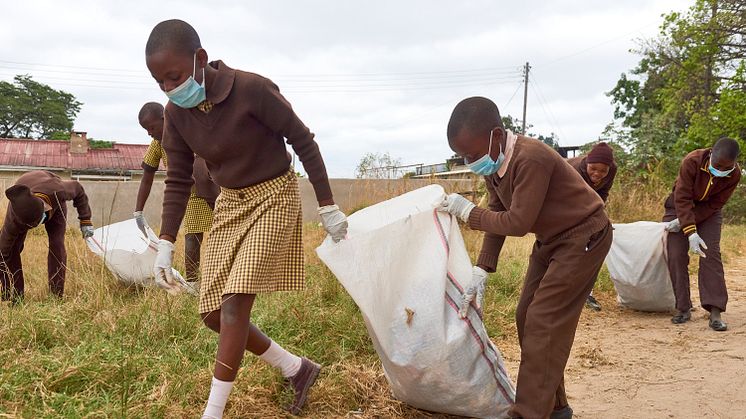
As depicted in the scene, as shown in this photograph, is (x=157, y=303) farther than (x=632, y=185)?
No

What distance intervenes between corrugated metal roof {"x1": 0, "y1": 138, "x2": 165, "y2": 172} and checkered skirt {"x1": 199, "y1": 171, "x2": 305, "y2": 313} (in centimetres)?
2547

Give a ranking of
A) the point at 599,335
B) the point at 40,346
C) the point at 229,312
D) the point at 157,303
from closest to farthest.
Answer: the point at 229,312
the point at 40,346
the point at 157,303
the point at 599,335

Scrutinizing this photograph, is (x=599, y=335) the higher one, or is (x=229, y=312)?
(x=229, y=312)

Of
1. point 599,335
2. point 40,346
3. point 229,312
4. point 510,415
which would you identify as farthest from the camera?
point 599,335

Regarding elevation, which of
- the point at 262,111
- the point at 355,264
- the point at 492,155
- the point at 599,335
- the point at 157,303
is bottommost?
the point at 599,335

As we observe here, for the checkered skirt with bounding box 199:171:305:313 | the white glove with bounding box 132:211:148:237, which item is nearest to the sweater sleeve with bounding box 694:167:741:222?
the checkered skirt with bounding box 199:171:305:313

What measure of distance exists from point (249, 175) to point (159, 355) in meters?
1.17

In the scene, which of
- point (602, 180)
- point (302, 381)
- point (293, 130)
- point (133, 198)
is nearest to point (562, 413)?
point (302, 381)

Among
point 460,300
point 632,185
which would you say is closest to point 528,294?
point 460,300

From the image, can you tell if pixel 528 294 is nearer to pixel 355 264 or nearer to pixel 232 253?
pixel 355 264

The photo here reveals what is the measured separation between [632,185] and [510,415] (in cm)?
1108

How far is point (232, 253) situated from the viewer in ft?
7.87

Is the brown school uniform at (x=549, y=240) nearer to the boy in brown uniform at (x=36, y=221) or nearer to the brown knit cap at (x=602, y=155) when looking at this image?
the brown knit cap at (x=602, y=155)

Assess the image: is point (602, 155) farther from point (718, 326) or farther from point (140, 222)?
point (140, 222)
